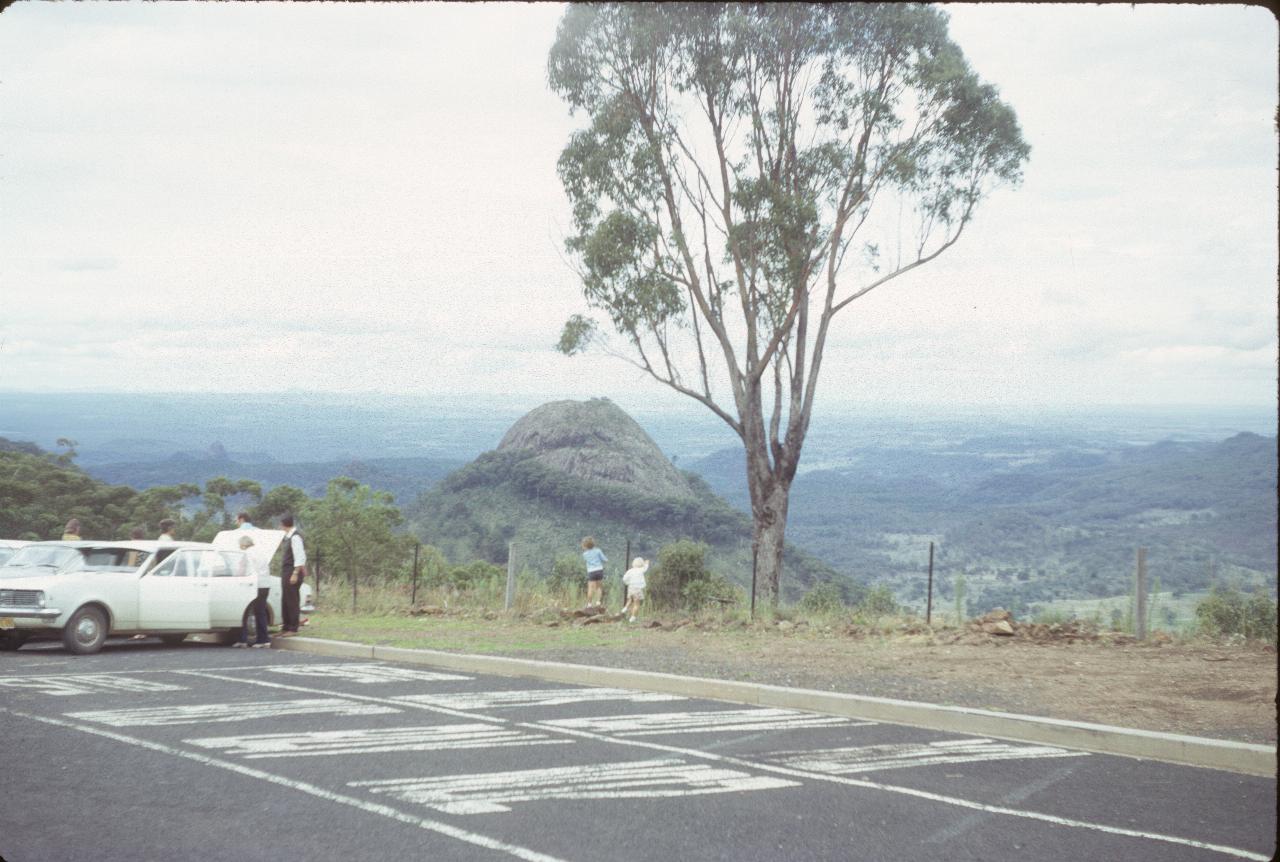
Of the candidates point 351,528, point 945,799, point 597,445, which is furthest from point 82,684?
point 597,445

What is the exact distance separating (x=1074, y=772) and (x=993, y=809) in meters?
1.63

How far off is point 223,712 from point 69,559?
7168 millimetres

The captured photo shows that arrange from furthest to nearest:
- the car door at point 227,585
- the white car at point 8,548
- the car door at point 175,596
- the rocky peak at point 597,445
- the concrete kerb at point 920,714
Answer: the rocky peak at point 597,445, the white car at point 8,548, the car door at point 227,585, the car door at point 175,596, the concrete kerb at point 920,714

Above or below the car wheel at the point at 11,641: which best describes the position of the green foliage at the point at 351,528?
above

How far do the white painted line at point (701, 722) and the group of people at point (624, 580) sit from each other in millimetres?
8595

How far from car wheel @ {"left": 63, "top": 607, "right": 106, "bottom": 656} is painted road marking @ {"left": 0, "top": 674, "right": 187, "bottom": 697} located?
2523 millimetres

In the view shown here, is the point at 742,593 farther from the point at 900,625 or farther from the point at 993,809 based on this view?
the point at 993,809

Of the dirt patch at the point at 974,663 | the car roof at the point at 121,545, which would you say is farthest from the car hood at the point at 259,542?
the dirt patch at the point at 974,663

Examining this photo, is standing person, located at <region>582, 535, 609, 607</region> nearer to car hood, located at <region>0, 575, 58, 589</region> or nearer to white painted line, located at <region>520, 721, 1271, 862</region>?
car hood, located at <region>0, 575, 58, 589</region>

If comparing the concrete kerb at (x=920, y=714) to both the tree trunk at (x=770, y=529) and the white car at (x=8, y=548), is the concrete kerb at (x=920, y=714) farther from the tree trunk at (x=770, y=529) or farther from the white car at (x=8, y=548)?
the tree trunk at (x=770, y=529)

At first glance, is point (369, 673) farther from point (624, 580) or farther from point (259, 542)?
point (624, 580)

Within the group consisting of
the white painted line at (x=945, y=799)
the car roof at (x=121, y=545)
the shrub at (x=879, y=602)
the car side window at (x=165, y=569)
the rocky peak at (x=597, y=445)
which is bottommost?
the white painted line at (x=945, y=799)

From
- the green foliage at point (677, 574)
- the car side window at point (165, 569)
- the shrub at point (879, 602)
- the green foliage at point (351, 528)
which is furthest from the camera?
the green foliage at point (351, 528)

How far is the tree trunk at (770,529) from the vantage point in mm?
26922
